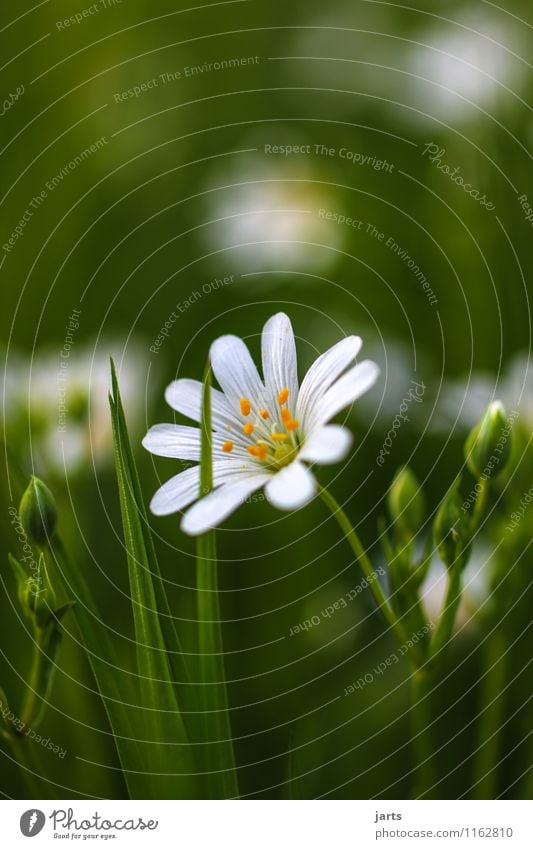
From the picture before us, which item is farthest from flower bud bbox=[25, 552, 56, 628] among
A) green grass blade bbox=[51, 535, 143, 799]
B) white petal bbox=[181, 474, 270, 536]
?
white petal bbox=[181, 474, 270, 536]

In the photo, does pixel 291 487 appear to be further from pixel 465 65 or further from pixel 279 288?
pixel 465 65

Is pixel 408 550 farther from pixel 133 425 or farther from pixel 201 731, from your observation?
pixel 133 425

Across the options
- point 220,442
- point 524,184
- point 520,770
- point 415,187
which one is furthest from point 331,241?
point 520,770

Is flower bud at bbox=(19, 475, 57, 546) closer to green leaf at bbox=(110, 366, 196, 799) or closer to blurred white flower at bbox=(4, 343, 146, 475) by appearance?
green leaf at bbox=(110, 366, 196, 799)

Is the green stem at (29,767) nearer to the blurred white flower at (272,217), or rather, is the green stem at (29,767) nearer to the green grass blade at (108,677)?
the green grass blade at (108,677)

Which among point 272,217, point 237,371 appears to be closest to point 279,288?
point 272,217

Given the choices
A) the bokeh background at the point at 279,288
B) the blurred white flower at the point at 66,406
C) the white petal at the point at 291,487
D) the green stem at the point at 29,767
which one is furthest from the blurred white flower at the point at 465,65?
the green stem at the point at 29,767
